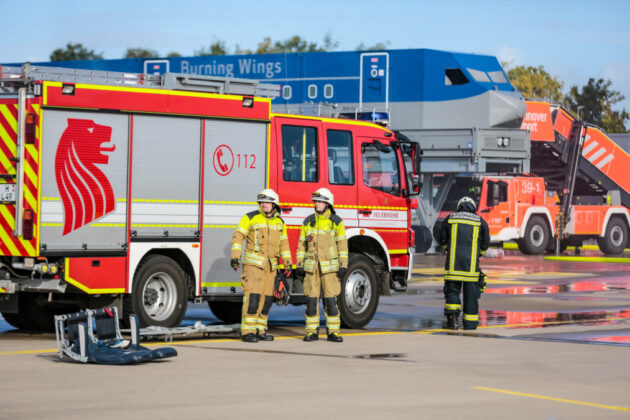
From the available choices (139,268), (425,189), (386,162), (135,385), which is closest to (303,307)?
(386,162)

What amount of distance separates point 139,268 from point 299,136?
2.80 meters

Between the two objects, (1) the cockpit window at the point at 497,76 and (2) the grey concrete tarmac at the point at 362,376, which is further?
(1) the cockpit window at the point at 497,76

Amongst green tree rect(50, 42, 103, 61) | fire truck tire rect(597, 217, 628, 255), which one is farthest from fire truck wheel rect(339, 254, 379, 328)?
green tree rect(50, 42, 103, 61)

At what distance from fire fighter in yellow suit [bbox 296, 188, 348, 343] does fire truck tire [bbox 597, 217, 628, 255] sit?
80.6 feet

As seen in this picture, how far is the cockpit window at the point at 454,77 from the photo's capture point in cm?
3362

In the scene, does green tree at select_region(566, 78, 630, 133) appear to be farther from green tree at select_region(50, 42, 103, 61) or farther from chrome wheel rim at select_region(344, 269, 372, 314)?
chrome wheel rim at select_region(344, 269, 372, 314)

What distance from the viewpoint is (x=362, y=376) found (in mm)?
10297

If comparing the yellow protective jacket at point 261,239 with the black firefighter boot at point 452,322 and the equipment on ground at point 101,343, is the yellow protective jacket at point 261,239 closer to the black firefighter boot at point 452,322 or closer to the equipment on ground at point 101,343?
the equipment on ground at point 101,343

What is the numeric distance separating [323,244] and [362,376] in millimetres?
3445

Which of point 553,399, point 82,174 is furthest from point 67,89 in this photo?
point 553,399

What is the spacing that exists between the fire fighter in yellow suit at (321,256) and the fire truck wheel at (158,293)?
1.44 meters

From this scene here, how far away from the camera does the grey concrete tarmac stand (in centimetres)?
848

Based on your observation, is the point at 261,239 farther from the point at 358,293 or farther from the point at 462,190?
the point at 462,190

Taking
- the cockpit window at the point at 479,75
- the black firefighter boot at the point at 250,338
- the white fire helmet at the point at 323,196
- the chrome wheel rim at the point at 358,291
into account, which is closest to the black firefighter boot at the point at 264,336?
the black firefighter boot at the point at 250,338
